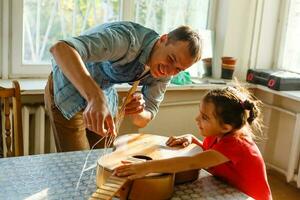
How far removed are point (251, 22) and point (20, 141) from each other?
6.10ft

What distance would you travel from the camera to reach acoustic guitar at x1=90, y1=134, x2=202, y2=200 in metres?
0.98

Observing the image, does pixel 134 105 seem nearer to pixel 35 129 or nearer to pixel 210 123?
pixel 210 123

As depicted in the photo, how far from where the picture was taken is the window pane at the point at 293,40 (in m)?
2.75

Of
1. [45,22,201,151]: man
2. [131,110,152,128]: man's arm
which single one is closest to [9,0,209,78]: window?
[45,22,201,151]: man

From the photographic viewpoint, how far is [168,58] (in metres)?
1.34

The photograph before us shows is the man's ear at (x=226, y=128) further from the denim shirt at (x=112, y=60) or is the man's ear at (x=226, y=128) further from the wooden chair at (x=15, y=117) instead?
the wooden chair at (x=15, y=117)

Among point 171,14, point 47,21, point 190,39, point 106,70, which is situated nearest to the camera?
point 190,39

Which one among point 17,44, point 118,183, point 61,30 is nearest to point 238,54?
point 61,30

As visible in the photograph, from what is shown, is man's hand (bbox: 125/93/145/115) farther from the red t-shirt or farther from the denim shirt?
the red t-shirt

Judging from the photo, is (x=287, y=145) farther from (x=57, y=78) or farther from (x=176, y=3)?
(x=57, y=78)

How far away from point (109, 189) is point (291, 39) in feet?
7.39

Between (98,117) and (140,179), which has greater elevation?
(98,117)

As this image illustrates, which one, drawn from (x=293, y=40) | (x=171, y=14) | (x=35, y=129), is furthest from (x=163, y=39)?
(x=293, y=40)

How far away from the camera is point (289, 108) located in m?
2.65
